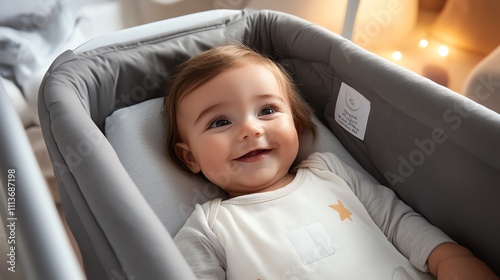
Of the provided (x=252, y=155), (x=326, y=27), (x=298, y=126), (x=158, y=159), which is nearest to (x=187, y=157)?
(x=158, y=159)

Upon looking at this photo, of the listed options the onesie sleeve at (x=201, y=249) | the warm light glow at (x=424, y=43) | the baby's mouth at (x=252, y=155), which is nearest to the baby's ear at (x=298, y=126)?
the baby's mouth at (x=252, y=155)

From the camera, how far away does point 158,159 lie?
114cm

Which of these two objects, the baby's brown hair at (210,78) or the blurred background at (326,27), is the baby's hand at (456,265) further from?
the blurred background at (326,27)

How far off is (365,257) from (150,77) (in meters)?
0.73

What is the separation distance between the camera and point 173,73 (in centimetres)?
129

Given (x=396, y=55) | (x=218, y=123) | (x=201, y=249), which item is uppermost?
(x=218, y=123)

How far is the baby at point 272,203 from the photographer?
89 cm

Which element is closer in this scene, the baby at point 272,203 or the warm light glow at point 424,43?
the baby at point 272,203

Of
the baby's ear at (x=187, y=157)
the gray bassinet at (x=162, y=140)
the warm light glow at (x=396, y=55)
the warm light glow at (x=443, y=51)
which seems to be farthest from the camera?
the warm light glow at (x=396, y=55)

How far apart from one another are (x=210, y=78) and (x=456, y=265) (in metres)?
0.63

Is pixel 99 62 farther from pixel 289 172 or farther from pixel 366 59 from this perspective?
pixel 366 59

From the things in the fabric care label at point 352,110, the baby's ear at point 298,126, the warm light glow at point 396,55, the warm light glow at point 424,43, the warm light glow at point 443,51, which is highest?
the fabric care label at point 352,110

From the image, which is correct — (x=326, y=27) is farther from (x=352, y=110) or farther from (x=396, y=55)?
(x=352, y=110)

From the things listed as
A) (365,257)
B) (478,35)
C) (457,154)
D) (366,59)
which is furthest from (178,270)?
(478,35)
